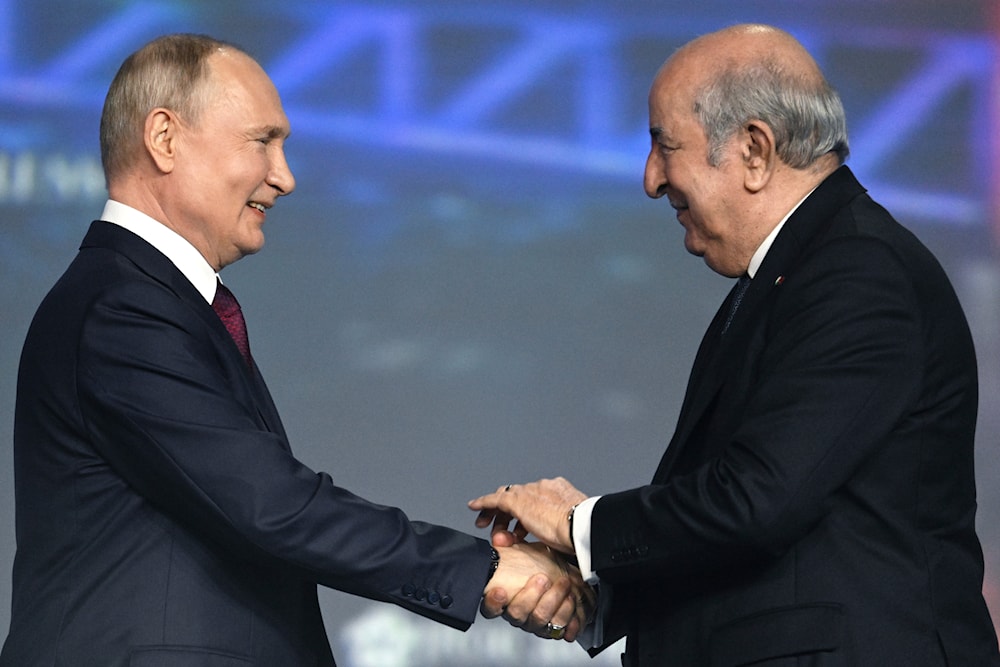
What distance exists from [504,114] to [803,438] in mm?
→ 2754

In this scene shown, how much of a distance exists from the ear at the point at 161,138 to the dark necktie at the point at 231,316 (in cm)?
23

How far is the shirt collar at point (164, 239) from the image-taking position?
221cm

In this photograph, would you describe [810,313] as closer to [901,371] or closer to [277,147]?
[901,371]

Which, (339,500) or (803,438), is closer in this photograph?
(803,438)

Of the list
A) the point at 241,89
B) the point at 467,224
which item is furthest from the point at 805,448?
the point at 467,224

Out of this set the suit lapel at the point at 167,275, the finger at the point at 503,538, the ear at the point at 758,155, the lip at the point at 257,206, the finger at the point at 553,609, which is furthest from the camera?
the finger at the point at 503,538

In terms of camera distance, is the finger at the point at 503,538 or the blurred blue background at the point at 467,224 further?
the blurred blue background at the point at 467,224

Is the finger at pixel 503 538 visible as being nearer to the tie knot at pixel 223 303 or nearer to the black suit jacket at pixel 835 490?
the black suit jacket at pixel 835 490

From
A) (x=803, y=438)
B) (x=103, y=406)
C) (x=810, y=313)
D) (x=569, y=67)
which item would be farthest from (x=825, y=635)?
(x=569, y=67)

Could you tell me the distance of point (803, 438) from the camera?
196 centimetres

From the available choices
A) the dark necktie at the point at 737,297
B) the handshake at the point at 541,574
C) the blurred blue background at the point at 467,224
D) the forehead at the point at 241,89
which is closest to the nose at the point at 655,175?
the dark necktie at the point at 737,297

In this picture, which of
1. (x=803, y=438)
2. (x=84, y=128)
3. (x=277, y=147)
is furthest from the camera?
(x=84, y=128)

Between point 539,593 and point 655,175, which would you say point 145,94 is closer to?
point 655,175

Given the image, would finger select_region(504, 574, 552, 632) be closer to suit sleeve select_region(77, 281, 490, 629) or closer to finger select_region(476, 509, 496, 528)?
finger select_region(476, 509, 496, 528)
